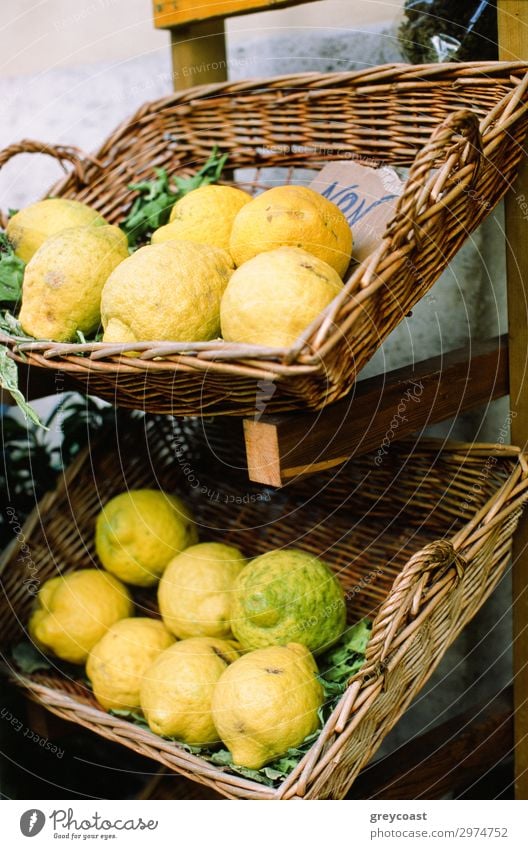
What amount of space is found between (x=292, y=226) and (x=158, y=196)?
337 mm

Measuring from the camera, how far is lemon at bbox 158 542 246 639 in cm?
90

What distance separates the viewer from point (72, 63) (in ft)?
4.52

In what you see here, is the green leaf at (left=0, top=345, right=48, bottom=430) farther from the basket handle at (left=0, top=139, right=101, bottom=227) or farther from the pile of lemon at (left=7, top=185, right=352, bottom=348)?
the basket handle at (left=0, top=139, right=101, bottom=227)

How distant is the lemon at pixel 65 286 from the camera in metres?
0.79

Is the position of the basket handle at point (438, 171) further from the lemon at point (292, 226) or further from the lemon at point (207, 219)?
the lemon at point (207, 219)

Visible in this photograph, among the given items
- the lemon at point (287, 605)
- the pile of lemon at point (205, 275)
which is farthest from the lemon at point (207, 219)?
the lemon at point (287, 605)

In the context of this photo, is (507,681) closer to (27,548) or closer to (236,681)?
(236,681)

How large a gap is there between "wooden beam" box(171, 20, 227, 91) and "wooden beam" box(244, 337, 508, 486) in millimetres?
552

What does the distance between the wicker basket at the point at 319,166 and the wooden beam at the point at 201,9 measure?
4.2 inches

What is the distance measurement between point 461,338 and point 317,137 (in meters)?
0.37

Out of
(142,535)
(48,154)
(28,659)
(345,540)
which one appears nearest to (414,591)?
(345,540)

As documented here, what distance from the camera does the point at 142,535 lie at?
100 cm

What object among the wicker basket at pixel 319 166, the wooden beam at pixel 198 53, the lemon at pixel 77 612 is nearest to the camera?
the wicker basket at pixel 319 166

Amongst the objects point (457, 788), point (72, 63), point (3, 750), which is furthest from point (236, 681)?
point (72, 63)
